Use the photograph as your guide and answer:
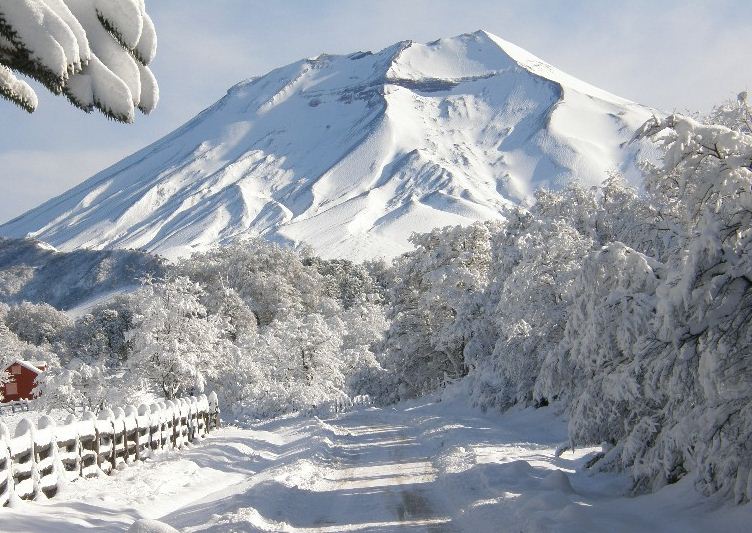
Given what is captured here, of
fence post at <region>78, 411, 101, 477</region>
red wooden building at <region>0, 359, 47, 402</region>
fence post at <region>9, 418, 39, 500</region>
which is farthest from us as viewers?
red wooden building at <region>0, 359, 47, 402</region>

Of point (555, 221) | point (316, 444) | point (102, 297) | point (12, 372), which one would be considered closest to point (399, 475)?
point (316, 444)

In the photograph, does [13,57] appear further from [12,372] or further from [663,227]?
[12,372]

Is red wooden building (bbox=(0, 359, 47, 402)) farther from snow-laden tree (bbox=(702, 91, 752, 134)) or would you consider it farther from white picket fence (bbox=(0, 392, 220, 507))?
snow-laden tree (bbox=(702, 91, 752, 134))

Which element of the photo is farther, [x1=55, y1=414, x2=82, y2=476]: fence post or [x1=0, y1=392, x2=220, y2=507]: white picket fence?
[x1=55, y1=414, x2=82, y2=476]: fence post

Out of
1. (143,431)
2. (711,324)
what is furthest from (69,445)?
Result: (711,324)

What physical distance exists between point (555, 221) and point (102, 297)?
163242mm

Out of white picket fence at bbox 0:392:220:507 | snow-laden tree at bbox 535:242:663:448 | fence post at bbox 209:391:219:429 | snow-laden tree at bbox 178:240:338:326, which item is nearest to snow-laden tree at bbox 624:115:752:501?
snow-laden tree at bbox 535:242:663:448

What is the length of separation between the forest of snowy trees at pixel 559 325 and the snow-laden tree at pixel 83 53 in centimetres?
701

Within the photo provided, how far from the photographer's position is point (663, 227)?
38.3 ft

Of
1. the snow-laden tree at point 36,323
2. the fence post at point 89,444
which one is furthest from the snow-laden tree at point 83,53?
the snow-laden tree at point 36,323

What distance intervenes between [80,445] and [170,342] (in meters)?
21.1

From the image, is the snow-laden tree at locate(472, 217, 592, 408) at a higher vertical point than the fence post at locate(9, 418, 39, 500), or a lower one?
higher

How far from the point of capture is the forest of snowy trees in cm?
888

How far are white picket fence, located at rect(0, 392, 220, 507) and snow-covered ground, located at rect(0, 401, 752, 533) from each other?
283mm
